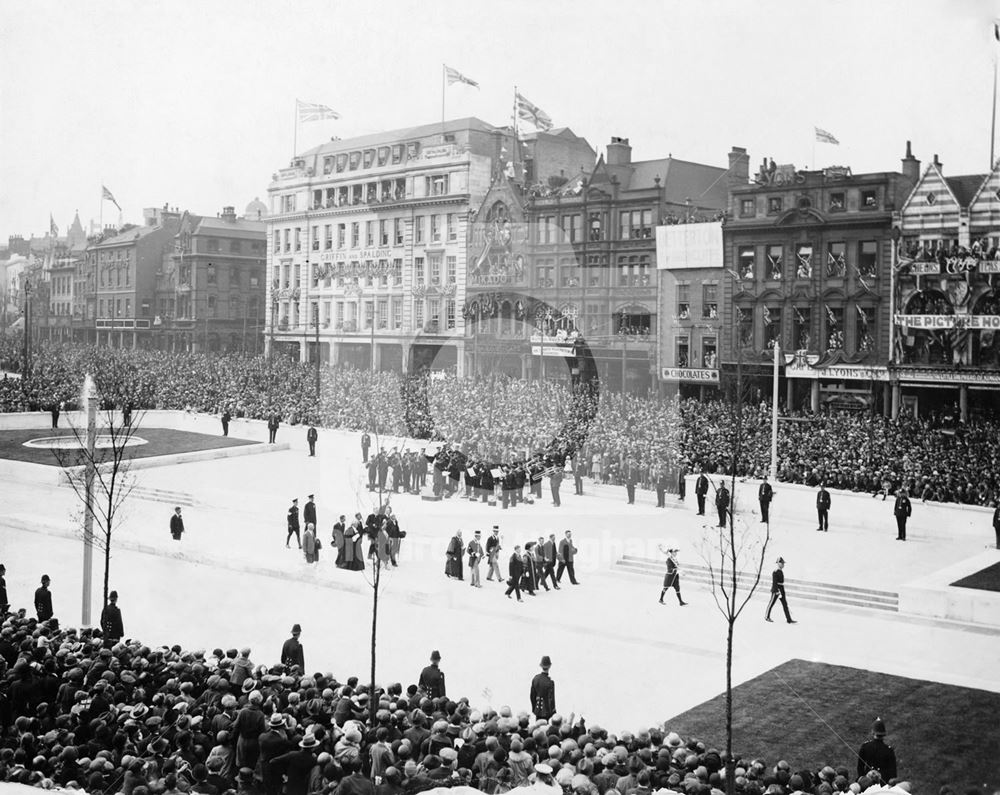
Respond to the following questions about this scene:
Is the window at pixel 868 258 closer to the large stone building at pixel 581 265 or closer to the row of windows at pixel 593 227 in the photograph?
the large stone building at pixel 581 265

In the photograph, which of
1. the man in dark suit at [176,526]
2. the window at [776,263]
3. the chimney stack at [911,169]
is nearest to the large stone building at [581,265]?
the window at [776,263]

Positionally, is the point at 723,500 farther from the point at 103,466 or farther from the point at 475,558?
the point at 103,466

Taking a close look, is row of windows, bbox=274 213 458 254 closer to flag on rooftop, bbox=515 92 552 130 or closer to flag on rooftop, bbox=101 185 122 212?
flag on rooftop, bbox=515 92 552 130

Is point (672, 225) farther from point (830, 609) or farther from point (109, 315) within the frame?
point (830, 609)

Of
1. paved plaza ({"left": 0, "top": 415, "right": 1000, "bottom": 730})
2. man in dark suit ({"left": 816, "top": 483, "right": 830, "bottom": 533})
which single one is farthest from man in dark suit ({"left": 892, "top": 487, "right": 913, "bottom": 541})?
man in dark suit ({"left": 816, "top": 483, "right": 830, "bottom": 533})

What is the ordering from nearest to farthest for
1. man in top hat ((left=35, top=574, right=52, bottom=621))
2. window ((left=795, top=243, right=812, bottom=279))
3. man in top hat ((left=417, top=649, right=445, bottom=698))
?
man in top hat ((left=417, top=649, right=445, bottom=698)) < man in top hat ((left=35, top=574, right=52, bottom=621)) < window ((left=795, top=243, right=812, bottom=279))
